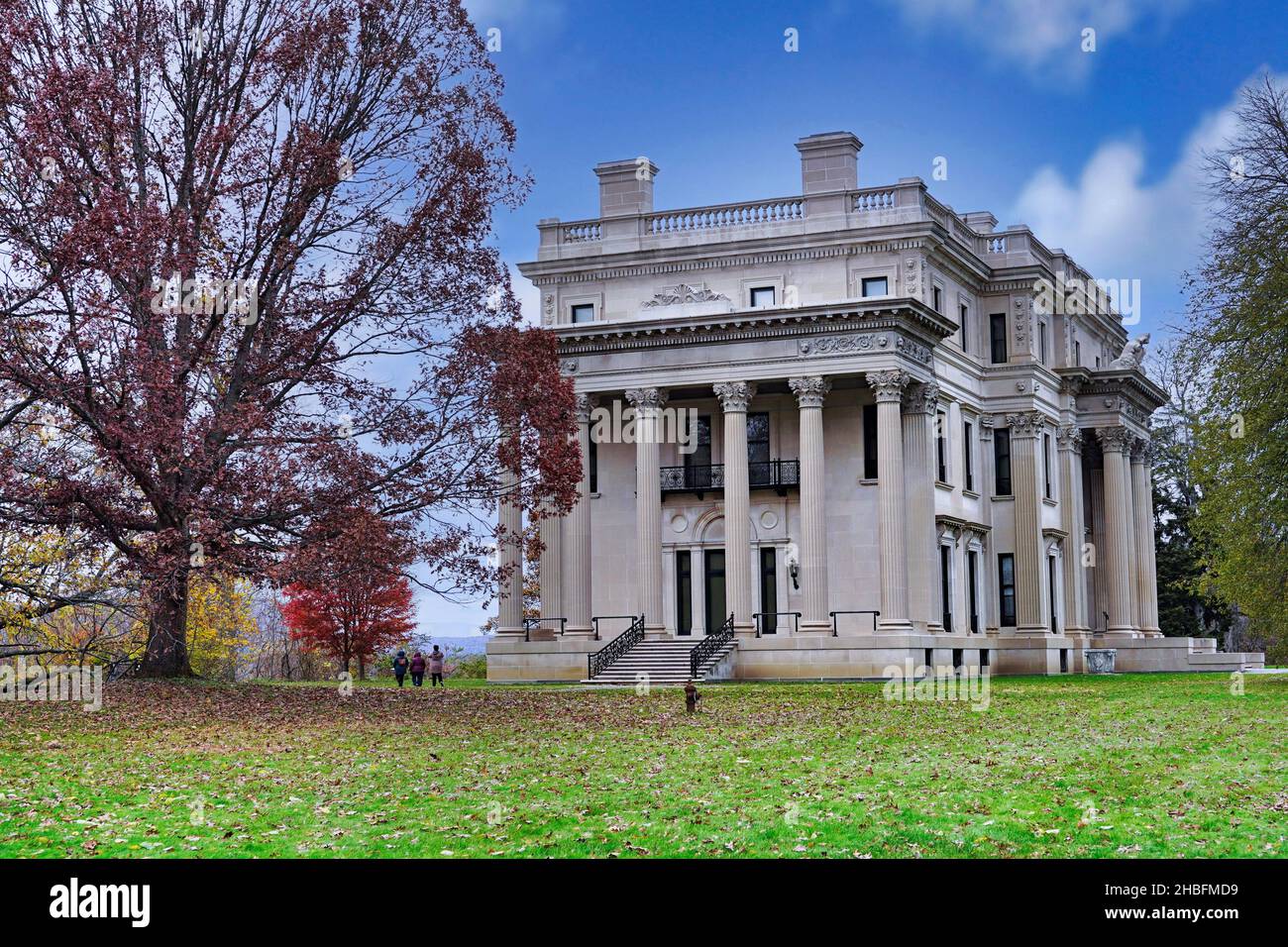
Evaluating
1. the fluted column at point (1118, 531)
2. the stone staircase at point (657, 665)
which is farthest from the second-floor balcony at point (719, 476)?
the fluted column at point (1118, 531)

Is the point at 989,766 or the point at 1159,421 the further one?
the point at 1159,421

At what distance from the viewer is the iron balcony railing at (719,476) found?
170 ft

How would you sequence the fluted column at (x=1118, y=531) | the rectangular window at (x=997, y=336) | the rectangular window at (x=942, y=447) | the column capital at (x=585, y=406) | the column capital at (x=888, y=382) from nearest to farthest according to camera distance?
the column capital at (x=888, y=382), the column capital at (x=585, y=406), the rectangular window at (x=942, y=447), the rectangular window at (x=997, y=336), the fluted column at (x=1118, y=531)

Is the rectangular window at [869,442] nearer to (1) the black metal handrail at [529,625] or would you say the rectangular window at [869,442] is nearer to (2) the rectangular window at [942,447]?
(2) the rectangular window at [942,447]

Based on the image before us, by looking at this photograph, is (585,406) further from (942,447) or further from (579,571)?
(942,447)

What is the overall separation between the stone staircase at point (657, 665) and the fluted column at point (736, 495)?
2.04 meters

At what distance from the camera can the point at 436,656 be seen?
4903 cm

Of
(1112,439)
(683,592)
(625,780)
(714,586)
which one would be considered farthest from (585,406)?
(625,780)

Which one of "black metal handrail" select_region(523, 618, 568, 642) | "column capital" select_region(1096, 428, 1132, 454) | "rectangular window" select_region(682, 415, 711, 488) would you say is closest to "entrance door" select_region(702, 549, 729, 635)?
"rectangular window" select_region(682, 415, 711, 488)

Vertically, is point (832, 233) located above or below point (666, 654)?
above

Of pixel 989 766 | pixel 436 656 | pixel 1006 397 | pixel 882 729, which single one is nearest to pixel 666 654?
pixel 436 656

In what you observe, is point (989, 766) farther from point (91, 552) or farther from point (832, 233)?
point (832, 233)
